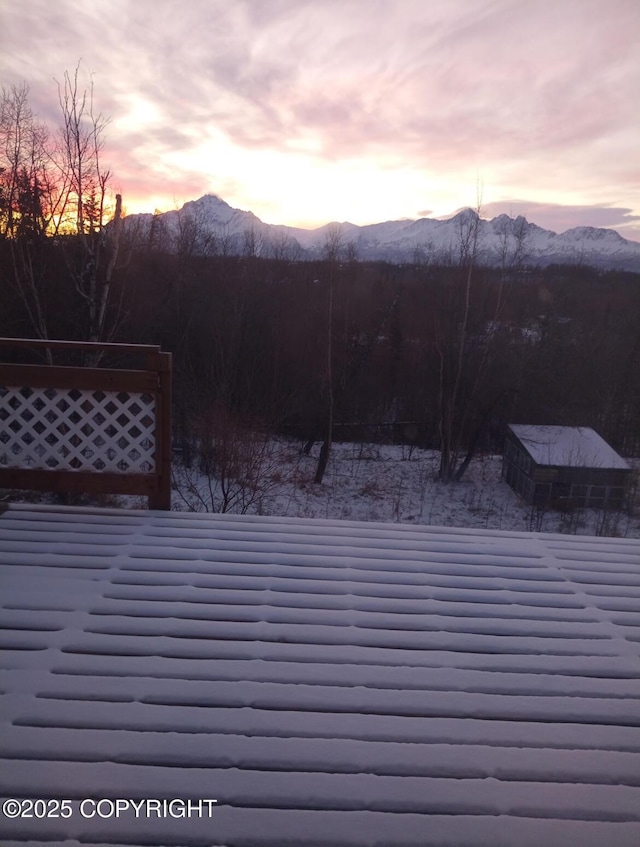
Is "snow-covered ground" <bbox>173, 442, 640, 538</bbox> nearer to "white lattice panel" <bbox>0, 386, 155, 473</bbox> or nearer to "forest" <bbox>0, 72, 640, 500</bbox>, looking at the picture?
"forest" <bbox>0, 72, 640, 500</bbox>

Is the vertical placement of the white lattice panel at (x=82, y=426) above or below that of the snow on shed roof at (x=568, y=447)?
above

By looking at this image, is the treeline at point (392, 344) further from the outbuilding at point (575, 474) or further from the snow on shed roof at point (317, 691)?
the snow on shed roof at point (317, 691)

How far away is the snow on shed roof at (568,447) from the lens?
39.4ft

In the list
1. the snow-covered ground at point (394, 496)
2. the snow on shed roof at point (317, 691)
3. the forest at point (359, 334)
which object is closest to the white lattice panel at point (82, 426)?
the snow on shed roof at point (317, 691)

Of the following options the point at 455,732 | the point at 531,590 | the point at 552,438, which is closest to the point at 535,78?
the point at 531,590

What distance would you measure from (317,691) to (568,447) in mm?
12245


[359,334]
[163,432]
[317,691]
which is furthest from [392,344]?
[317,691]

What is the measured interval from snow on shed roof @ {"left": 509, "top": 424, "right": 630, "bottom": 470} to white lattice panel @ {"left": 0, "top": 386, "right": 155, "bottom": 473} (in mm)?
10443

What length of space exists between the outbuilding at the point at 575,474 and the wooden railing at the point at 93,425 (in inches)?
410

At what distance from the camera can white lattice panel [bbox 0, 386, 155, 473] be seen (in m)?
3.18

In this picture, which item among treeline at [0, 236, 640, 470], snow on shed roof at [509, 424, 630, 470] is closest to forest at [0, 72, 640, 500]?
treeline at [0, 236, 640, 470]

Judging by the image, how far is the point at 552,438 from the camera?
42.9 feet

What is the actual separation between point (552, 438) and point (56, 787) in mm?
13146

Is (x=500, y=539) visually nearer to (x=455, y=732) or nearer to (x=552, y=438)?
(x=455, y=732)
